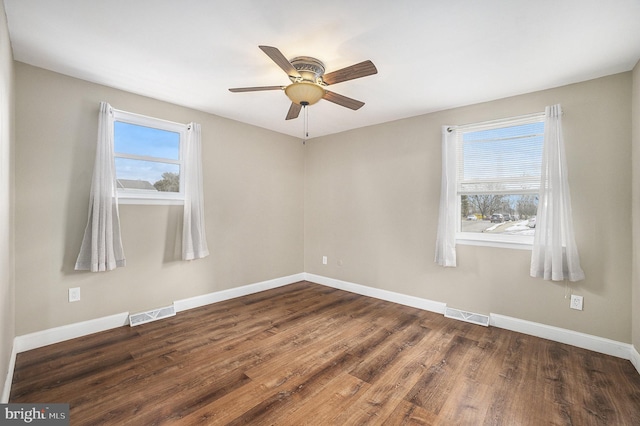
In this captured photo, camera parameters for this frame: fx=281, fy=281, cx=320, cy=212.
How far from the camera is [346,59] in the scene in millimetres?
2383

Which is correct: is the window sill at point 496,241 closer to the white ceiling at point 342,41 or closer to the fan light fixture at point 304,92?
the white ceiling at point 342,41

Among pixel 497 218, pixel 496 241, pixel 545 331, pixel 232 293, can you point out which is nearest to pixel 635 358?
pixel 545 331

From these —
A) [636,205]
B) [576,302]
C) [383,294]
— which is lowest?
[383,294]

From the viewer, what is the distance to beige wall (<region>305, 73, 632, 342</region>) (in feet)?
8.41

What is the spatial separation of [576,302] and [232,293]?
397 cm

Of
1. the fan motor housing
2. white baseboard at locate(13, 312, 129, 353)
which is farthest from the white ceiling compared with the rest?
white baseboard at locate(13, 312, 129, 353)

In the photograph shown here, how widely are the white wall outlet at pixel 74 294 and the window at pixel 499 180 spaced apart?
414cm

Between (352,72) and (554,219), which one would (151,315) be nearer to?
(352,72)

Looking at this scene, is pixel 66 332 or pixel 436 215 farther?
pixel 436 215

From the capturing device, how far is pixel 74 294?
2.76 m

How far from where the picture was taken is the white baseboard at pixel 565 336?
8.26 feet

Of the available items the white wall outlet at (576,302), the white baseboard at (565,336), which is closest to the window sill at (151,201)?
the white baseboard at (565,336)

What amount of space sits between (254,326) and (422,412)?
1.90m

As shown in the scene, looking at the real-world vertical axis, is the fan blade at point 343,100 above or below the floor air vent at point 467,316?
above
